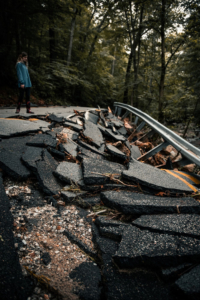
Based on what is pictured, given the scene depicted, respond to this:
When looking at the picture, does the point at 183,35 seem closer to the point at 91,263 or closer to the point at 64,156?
the point at 64,156

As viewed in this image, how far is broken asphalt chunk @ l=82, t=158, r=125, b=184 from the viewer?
235 cm

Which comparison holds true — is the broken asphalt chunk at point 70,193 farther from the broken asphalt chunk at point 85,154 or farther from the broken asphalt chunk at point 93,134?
the broken asphalt chunk at point 93,134

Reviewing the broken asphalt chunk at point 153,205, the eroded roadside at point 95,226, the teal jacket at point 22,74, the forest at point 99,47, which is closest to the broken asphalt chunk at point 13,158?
the eroded roadside at point 95,226

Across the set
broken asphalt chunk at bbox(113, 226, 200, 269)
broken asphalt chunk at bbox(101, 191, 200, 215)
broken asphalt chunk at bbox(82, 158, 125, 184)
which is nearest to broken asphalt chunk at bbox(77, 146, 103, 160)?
broken asphalt chunk at bbox(82, 158, 125, 184)

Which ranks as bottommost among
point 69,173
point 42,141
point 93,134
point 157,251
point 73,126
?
point 157,251

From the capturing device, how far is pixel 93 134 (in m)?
4.26

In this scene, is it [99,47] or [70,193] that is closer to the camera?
[70,193]

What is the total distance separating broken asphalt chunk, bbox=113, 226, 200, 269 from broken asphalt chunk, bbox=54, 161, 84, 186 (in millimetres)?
1138

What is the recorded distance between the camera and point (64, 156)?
307 cm

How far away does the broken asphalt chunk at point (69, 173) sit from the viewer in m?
2.38

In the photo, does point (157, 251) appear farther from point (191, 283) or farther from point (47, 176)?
point (47, 176)

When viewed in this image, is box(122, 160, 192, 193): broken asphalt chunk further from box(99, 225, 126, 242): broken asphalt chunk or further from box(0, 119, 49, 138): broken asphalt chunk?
box(0, 119, 49, 138): broken asphalt chunk

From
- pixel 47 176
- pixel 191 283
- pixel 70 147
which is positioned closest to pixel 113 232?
pixel 191 283

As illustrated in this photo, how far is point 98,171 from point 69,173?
0.47 m
